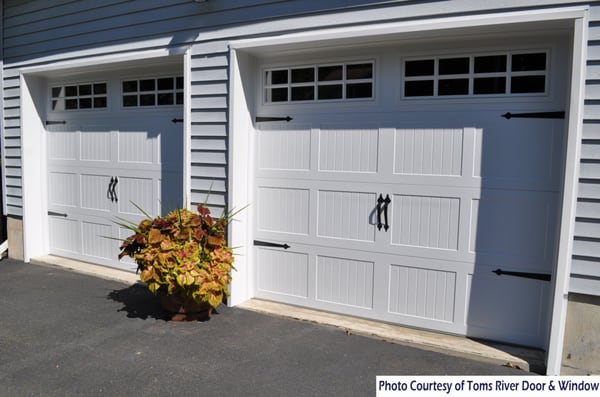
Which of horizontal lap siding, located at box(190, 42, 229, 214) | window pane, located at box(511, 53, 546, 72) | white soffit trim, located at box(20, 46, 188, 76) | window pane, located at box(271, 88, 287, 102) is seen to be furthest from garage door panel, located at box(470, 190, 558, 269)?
Answer: white soffit trim, located at box(20, 46, 188, 76)

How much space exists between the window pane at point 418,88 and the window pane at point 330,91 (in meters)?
0.56

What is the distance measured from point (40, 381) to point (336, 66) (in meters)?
3.08

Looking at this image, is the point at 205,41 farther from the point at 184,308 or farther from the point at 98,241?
the point at 98,241

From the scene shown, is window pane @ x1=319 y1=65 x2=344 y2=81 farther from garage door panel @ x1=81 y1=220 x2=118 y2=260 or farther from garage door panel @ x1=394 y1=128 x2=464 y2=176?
garage door panel @ x1=81 y1=220 x2=118 y2=260

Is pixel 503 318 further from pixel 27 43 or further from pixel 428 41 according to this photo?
pixel 27 43

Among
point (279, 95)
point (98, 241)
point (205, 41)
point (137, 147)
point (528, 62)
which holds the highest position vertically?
point (205, 41)

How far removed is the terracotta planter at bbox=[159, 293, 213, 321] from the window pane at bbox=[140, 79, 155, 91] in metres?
2.28

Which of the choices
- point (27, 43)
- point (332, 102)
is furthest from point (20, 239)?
point (332, 102)

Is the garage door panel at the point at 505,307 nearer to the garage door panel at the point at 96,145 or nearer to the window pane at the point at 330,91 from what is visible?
the window pane at the point at 330,91

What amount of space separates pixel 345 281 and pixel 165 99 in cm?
261

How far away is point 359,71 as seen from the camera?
13.3 feet

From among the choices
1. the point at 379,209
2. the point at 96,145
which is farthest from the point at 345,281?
the point at 96,145

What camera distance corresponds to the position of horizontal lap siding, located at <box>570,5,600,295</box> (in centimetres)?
304

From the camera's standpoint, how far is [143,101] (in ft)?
17.4
